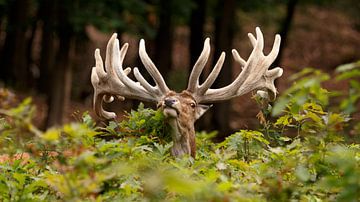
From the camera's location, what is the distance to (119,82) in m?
7.45

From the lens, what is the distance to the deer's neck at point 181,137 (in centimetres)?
679

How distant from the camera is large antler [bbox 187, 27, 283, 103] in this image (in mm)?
7047

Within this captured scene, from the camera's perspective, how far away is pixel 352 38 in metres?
39.5

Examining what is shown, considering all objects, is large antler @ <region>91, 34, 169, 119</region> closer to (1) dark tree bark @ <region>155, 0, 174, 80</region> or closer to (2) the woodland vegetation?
(2) the woodland vegetation

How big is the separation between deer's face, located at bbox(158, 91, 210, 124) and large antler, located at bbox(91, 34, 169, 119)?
6.5 inches

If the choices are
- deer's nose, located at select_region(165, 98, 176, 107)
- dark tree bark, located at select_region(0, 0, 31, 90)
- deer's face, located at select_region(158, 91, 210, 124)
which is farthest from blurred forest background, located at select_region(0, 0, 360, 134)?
deer's nose, located at select_region(165, 98, 176, 107)

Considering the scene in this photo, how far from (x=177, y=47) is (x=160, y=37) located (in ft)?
53.2

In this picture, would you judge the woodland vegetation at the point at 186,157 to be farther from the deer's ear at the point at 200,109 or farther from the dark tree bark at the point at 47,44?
the dark tree bark at the point at 47,44

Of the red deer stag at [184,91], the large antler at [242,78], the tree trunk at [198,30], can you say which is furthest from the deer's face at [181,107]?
the tree trunk at [198,30]

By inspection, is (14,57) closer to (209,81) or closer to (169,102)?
(209,81)

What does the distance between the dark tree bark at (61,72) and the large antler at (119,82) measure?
12332 mm

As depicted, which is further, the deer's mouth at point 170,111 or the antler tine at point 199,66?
the antler tine at point 199,66

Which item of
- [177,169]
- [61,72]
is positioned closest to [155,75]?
[177,169]

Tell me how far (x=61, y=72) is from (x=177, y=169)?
52.9 feet
